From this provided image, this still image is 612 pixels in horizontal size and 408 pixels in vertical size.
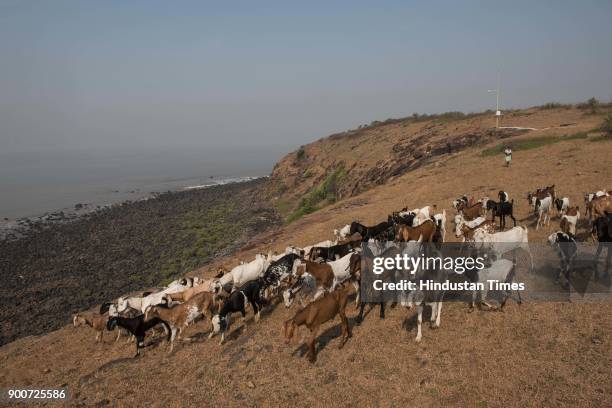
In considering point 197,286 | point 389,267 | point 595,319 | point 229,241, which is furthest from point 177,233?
point 595,319

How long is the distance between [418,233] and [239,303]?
6210 millimetres

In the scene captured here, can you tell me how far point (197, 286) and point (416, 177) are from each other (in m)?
22.1

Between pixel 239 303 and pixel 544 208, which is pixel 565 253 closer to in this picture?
pixel 544 208

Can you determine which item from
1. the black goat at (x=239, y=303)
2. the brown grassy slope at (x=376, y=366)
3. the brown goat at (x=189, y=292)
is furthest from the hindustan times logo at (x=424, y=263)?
the brown goat at (x=189, y=292)

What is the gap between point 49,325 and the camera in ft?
76.7

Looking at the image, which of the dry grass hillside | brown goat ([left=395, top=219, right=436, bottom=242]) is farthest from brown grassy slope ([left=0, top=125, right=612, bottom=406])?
the dry grass hillside

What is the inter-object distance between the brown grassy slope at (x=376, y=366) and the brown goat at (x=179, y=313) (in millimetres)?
596

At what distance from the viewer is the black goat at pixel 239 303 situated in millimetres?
11992

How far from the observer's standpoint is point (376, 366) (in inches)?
364

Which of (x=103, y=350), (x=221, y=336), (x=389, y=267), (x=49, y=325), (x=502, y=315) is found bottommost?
(x=49, y=325)

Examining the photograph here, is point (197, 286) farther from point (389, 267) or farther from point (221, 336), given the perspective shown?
point (389, 267)

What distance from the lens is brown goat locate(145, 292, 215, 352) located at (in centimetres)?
1224

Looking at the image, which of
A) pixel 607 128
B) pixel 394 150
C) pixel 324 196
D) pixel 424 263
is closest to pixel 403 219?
pixel 424 263

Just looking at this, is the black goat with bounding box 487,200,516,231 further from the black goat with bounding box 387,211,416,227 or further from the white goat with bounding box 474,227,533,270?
the white goat with bounding box 474,227,533,270
